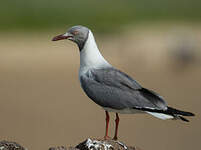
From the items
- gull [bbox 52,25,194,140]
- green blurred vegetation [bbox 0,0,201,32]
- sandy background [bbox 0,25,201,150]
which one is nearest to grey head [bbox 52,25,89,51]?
gull [bbox 52,25,194,140]

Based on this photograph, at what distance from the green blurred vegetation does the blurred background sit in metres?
0.04

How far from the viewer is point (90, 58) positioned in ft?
23.7

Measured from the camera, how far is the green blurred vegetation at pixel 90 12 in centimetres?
2609

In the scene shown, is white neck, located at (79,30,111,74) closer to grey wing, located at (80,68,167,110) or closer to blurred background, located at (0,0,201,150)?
grey wing, located at (80,68,167,110)

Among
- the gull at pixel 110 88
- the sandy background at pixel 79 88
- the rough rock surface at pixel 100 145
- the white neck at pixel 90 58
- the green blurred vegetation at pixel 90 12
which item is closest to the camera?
the rough rock surface at pixel 100 145

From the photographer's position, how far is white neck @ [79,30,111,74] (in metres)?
7.21

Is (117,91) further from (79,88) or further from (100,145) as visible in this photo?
(79,88)

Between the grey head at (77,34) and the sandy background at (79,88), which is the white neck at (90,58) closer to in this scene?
the grey head at (77,34)

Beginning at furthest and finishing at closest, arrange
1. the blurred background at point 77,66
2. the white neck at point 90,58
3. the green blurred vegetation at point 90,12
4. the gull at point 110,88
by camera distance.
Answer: the green blurred vegetation at point 90,12 → the blurred background at point 77,66 → the white neck at point 90,58 → the gull at point 110,88

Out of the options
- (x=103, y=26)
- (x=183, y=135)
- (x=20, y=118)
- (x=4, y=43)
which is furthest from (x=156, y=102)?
(x=103, y=26)

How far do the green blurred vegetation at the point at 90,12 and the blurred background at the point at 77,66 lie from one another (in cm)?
4

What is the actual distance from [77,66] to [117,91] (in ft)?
37.7

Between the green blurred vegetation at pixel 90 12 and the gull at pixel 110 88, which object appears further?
the green blurred vegetation at pixel 90 12

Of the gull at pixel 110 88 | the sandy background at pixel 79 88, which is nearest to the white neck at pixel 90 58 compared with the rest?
the gull at pixel 110 88
